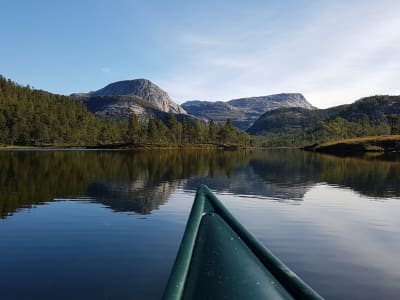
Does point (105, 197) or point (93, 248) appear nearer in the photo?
point (93, 248)

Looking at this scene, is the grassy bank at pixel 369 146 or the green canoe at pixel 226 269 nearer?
the green canoe at pixel 226 269

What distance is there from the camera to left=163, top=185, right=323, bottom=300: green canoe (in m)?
6.00

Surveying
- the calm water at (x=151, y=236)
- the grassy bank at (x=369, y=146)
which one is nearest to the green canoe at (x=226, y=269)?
the calm water at (x=151, y=236)

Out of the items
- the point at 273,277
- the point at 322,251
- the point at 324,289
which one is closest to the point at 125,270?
the point at 324,289

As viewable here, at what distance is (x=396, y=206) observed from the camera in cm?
2975

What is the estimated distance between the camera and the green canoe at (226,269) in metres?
6.00

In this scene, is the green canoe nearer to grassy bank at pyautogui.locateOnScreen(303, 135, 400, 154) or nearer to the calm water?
the calm water

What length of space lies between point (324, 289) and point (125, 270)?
730 cm

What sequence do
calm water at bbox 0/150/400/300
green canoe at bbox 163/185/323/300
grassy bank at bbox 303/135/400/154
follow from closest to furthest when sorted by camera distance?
green canoe at bbox 163/185/323/300
calm water at bbox 0/150/400/300
grassy bank at bbox 303/135/400/154

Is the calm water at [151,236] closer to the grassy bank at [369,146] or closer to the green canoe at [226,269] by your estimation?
the green canoe at [226,269]

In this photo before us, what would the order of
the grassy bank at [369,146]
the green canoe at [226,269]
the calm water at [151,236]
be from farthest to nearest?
1. the grassy bank at [369,146]
2. the calm water at [151,236]
3. the green canoe at [226,269]

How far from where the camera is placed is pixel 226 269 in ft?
22.1

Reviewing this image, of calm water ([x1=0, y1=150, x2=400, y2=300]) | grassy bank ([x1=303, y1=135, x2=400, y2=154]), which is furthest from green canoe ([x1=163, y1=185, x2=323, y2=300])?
grassy bank ([x1=303, y1=135, x2=400, y2=154])

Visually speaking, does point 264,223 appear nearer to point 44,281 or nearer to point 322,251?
point 322,251
